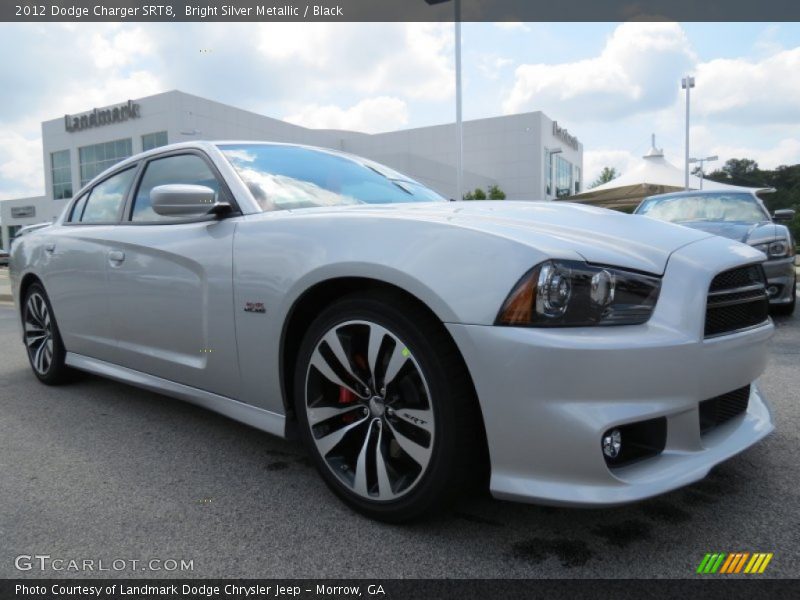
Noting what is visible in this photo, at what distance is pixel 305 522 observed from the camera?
6.71 ft

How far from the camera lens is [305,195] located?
8.82 ft

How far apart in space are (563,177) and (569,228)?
52303mm

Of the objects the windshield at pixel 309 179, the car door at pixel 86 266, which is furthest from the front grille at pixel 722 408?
the car door at pixel 86 266

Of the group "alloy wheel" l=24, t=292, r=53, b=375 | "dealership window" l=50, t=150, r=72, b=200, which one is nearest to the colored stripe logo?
"alloy wheel" l=24, t=292, r=53, b=375

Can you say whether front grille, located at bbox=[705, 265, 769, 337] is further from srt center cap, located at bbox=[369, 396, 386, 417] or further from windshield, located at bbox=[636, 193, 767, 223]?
windshield, located at bbox=[636, 193, 767, 223]

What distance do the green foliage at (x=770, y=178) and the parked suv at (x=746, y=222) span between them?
28.5 metres

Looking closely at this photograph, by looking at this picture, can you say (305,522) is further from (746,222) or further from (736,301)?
(746,222)

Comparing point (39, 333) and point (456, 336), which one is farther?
point (39, 333)

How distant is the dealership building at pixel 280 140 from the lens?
35594 millimetres

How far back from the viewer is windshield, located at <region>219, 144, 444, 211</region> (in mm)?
2645

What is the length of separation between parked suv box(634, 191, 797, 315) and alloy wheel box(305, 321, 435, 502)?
4438 mm

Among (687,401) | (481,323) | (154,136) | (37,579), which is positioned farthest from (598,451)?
(154,136)

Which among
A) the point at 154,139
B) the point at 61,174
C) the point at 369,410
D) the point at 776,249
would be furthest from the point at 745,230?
the point at 61,174

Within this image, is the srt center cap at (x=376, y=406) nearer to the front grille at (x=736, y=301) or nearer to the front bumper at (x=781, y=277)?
the front grille at (x=736, y=301)
